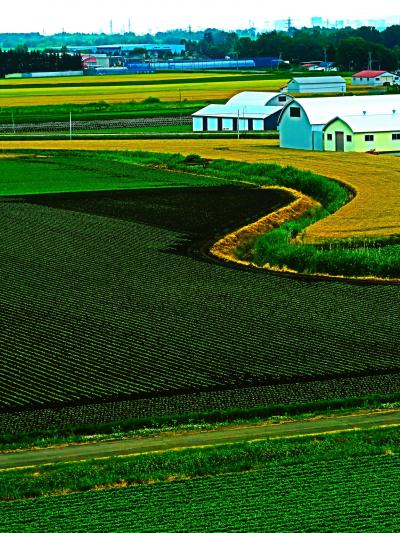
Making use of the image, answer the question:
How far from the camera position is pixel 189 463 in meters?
15.8

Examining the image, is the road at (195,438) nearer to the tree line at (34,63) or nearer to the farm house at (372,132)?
the farm house at (372,132)

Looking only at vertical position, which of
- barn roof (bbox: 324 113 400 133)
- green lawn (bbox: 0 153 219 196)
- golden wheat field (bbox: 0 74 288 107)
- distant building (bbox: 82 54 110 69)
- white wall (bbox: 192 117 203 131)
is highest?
barn roof (bbox: 324 113 400 133)

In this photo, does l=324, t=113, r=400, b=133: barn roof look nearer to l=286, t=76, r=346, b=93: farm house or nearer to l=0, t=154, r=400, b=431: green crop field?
l=0, t=154, r=400, b=431: green crop field

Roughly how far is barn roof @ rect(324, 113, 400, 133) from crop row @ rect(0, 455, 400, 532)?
38492mm

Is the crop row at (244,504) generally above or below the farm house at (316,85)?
above

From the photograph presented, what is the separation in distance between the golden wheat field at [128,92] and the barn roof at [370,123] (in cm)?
3687

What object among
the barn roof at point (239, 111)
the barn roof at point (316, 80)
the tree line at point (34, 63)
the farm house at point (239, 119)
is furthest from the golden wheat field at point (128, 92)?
the tree line at point (34, 63)

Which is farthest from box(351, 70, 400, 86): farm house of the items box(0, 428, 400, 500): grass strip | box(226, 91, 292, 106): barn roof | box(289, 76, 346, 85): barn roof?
box(0, 428, 400, 500): grass strip

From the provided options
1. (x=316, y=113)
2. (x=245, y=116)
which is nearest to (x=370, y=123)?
(x=316, y=113)

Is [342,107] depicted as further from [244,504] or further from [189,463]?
[244,504]

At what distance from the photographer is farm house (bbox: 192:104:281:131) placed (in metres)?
69.8

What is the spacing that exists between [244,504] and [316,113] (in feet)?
140

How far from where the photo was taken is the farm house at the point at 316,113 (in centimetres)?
5469

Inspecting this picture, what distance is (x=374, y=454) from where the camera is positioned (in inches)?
630
